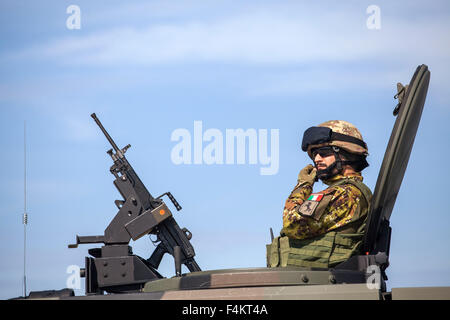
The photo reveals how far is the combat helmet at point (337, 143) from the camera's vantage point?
24.0ft

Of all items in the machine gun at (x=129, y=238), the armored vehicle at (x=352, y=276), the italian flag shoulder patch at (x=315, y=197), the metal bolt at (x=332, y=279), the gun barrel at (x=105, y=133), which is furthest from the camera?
the gun barrel at (x=105, y=133)

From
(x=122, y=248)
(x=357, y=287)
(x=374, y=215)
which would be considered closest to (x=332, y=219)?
(x=374, y=215)

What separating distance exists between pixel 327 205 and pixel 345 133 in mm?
767

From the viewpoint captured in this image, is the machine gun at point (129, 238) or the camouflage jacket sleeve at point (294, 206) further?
the machine gun at point (129, 238)

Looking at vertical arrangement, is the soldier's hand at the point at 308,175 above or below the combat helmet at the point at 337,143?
below

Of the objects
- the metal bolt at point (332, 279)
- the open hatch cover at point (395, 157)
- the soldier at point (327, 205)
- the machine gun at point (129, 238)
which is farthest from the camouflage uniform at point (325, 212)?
the machine gun at point (129, 238)

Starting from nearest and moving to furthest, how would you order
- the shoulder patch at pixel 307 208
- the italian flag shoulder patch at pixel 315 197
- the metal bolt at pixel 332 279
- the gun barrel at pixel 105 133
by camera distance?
1. the metal bolt at pixel 332 279
2. the shoulder patch at pixel 307 208
3. the italian flag shoulder patch at pixel 315 197
4. the gun barrel at pixel 105 133

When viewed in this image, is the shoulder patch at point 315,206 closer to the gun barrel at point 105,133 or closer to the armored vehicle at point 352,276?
the armored vehicle at point 352,276

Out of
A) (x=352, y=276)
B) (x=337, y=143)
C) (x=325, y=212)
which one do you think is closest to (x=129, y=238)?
(x=337, y=143)

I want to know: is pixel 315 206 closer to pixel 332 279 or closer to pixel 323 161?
pixel 323 161

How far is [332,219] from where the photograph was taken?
6930 mm

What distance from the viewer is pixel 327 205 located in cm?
691
